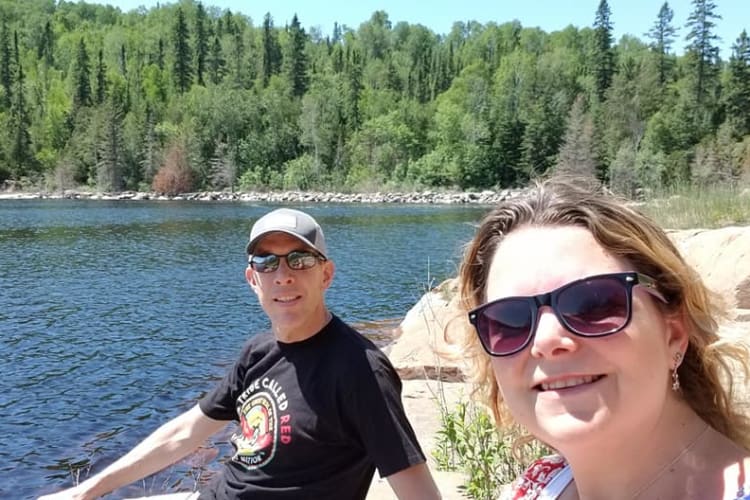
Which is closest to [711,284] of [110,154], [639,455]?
[639,455]

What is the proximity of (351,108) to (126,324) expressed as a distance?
77865 millimetres

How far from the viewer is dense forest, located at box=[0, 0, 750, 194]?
6388 cm

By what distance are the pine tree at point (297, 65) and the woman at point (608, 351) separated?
103833mm

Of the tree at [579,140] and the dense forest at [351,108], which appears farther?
the dense forest at [351,108]

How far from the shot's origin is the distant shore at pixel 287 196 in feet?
214

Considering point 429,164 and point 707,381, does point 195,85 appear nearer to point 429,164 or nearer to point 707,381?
point 429,164

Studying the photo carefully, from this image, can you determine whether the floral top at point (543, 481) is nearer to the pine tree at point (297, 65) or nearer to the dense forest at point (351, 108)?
the dense forest at point (351, 108)

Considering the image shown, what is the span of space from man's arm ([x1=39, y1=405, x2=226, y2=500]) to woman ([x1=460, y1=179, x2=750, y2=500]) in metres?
1.63

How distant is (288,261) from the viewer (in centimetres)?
248

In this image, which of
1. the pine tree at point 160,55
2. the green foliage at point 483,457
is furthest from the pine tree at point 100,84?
the green foliage at point 483,457

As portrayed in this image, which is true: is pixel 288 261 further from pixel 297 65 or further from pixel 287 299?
pixel 297 65

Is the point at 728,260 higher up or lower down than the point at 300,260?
lower down

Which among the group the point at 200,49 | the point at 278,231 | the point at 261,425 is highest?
the point at 200,49

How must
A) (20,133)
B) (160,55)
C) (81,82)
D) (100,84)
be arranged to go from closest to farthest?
(20,133)
(81,82)
(100,84)
(160,55)
